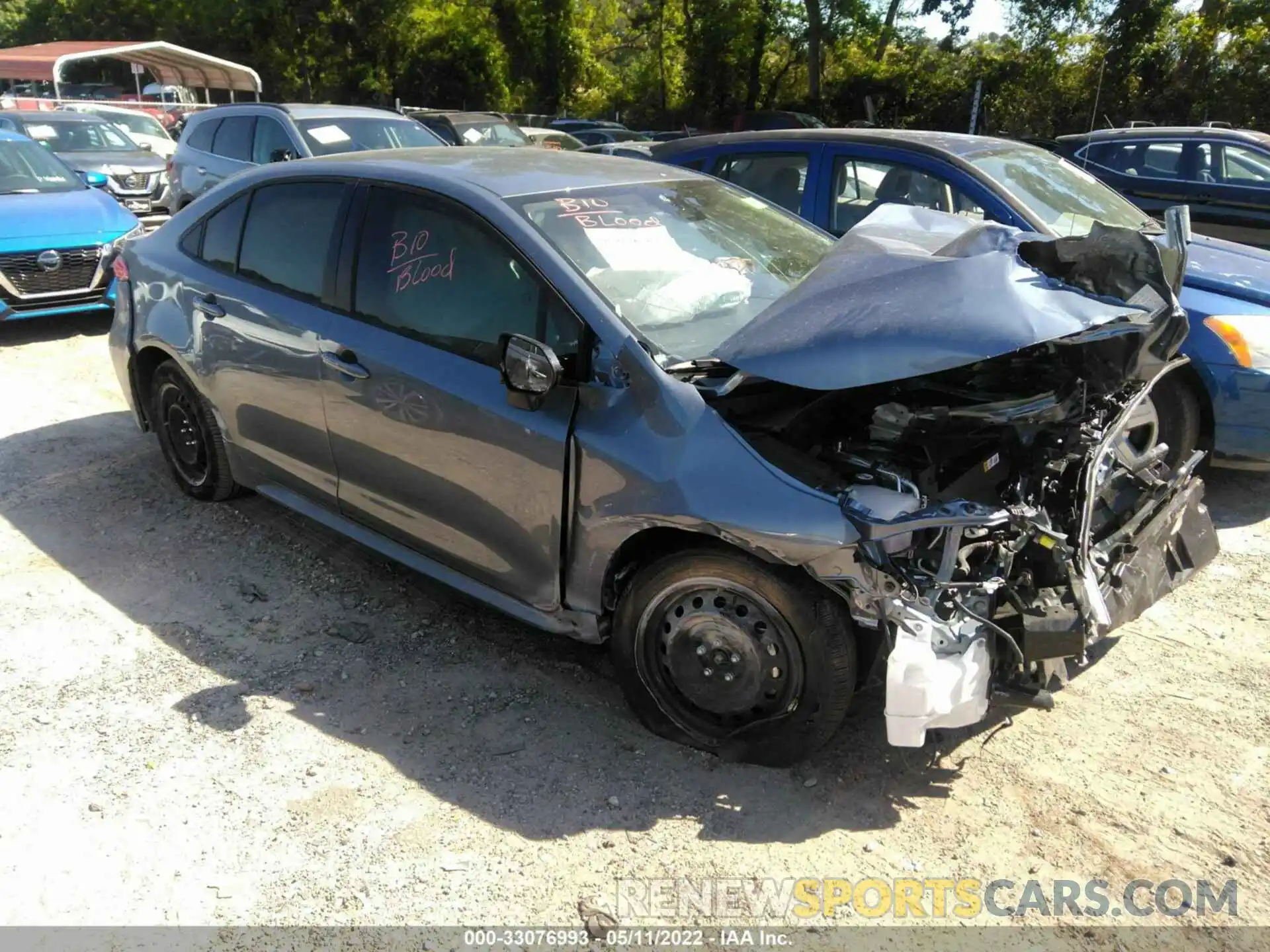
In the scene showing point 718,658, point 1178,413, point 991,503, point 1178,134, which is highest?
point 1178,134

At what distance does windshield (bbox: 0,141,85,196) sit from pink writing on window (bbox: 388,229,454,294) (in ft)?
22.0

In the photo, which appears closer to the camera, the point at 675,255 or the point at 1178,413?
the point at 675,255

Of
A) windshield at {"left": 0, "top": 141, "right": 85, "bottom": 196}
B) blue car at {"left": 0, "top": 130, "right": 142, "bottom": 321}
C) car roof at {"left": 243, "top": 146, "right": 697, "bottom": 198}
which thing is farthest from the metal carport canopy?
car roof at {"left": 243, "top": 146, "right": 697, "bottom": 198}

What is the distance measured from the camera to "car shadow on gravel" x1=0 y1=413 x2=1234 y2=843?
9.95 feet

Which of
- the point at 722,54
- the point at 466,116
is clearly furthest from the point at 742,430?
the point at 722,54

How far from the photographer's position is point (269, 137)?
1063 centimetres

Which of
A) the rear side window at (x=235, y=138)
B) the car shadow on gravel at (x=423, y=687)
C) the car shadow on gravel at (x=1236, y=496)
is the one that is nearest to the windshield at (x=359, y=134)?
the rear side window at (x=235, y=138)

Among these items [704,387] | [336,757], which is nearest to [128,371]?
[336,757]

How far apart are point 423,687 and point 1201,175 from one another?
29.8 ft

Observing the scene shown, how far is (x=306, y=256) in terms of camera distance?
13.3ft

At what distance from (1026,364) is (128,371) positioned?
Answer: 4.27 m

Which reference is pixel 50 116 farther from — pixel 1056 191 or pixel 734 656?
pixel 734 656

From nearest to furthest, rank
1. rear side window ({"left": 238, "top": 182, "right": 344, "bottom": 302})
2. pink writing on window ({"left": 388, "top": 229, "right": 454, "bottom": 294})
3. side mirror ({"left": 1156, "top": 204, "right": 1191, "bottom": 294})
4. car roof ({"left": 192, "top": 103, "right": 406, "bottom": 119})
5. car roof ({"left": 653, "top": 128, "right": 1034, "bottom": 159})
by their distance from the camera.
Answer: side mirror ({"left": 1156, "top": 204, "right": 1191, "bottom": 294}) < pink writing on window ({"left": 388, "top": 229, "right": 454, "bottom": 294}) < rear side window ({"left": 238, "top": 182, "right": 344, "bottom": 302}) < car roof ({"left": 653, "top": 128, "right": 1034, "bottom": 159}) < car roof ({"left": 192, "top": 103, "right": 406, "bottom": 119})

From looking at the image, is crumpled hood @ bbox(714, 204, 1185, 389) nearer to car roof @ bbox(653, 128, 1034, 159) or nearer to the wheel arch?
car roof @ bbox(653, 128, 1034, 159)
